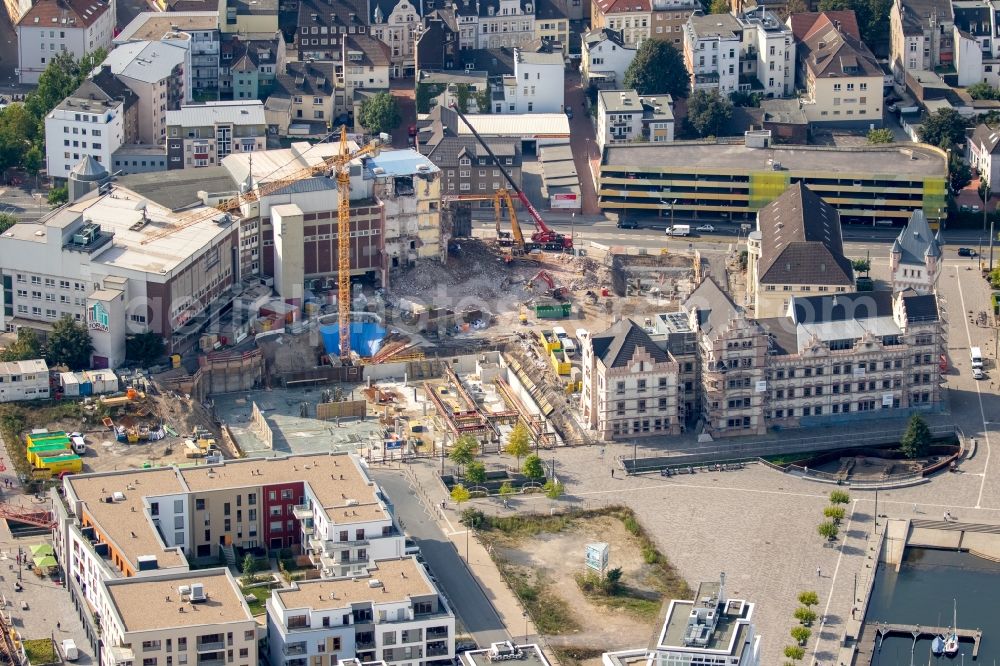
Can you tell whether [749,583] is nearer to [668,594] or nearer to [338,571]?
[668,594]

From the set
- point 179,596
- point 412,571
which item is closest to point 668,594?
point 412,571

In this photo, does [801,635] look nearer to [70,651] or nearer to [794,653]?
[794,653]

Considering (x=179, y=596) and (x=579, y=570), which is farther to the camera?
(x=579, y=570)

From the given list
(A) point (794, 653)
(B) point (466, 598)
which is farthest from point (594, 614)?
(A) point (794, 653)

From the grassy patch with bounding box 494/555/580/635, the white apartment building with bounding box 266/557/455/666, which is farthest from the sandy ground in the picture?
the white apartment building with bounding box 266/557/455/666

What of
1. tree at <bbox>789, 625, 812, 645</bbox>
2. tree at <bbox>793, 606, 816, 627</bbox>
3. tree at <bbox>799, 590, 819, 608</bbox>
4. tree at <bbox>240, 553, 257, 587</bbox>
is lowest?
tree at <bbox>789, 625, 812, 645</bbox>

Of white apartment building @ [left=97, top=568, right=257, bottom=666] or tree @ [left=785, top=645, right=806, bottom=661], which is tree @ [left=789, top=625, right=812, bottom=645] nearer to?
tree @ [left=785, top=645, right=806, bottom=661]
